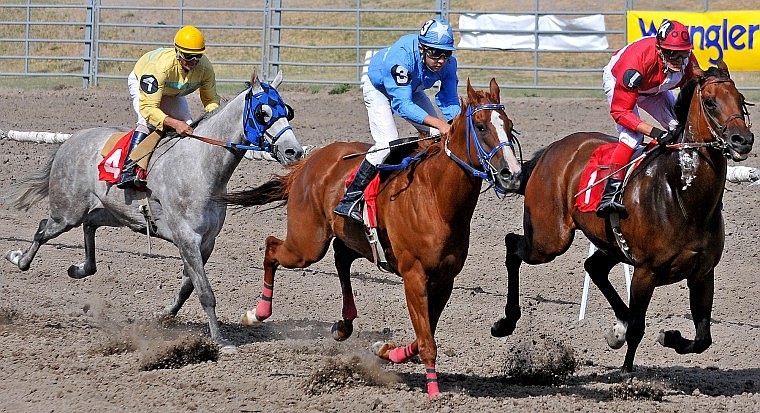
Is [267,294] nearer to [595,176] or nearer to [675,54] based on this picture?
[595,176]

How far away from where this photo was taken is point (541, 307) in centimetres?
839

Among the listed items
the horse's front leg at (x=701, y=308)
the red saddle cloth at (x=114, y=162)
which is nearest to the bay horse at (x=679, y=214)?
the horse's front leg at (x=701, y=308)

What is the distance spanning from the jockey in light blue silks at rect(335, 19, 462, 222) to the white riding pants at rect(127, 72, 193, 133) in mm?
1753

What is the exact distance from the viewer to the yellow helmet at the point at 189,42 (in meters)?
7.39

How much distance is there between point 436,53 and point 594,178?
4.51 feet

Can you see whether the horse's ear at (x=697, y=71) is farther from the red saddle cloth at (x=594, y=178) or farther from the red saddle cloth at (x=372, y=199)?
the red saddle cloth at (x=372, y=199)

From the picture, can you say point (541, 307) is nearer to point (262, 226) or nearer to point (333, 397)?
point (333, 397)

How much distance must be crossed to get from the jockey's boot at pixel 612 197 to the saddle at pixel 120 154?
3.17 m

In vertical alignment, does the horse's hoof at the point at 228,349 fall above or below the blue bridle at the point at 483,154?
below

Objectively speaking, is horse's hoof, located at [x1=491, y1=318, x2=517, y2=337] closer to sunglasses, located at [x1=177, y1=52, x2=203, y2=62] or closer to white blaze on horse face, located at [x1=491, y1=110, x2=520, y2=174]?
white blaze on horse face, located at [x1=491, y1=110, x2=520, y2=174]

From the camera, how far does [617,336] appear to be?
6.79 metres

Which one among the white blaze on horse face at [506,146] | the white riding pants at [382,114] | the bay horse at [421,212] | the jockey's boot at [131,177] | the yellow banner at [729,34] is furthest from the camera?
the yellow banner at [729,34]

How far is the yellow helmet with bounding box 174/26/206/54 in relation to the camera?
739 centimetres

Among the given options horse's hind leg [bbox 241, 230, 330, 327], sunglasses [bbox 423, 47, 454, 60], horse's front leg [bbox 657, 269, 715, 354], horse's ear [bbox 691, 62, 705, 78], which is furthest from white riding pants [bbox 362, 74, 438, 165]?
horse's front leg [bbox 657, 269, 715, 354]
